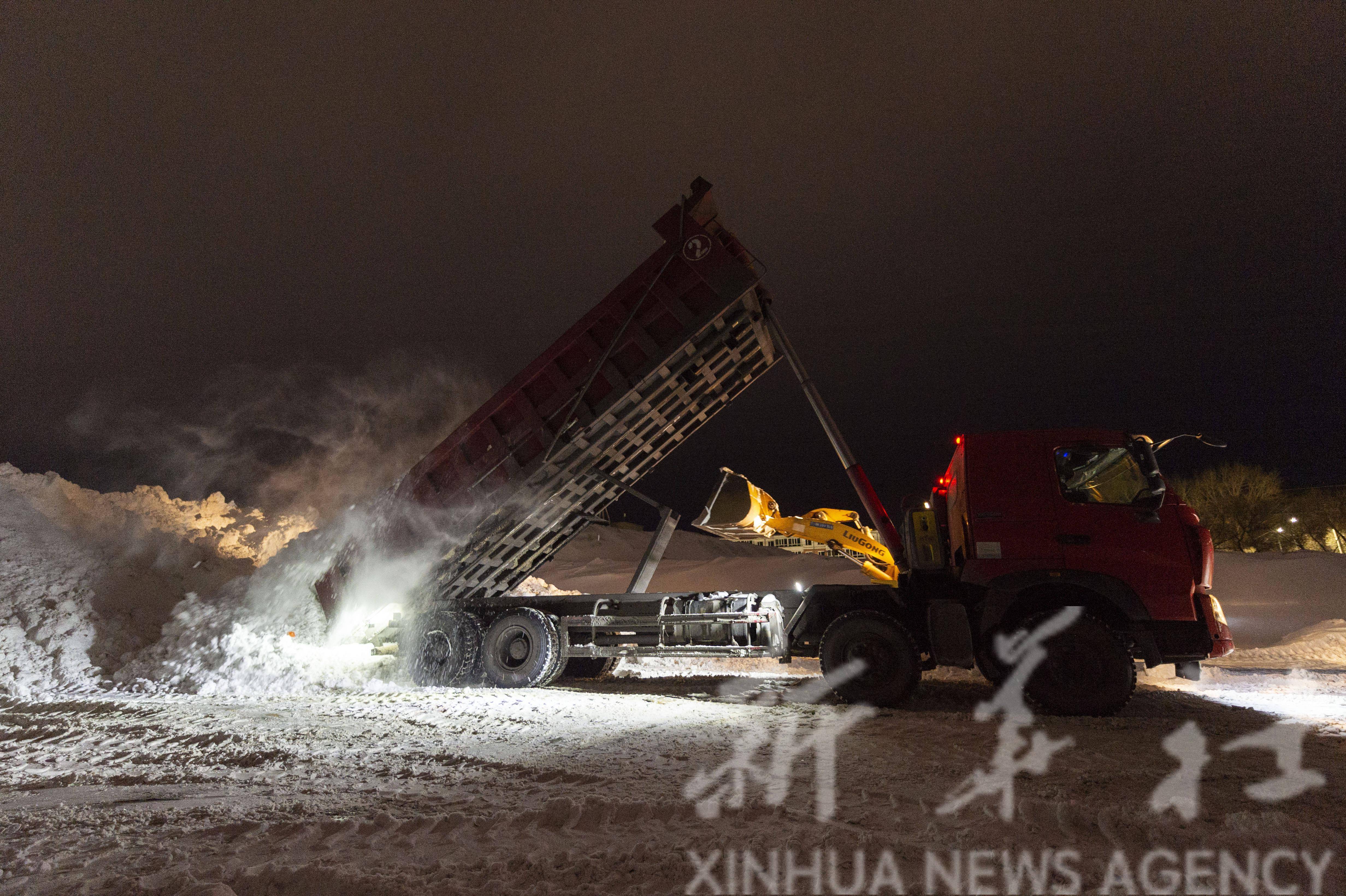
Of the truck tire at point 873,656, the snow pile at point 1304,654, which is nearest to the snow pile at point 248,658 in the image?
the truck tire at point 873,656

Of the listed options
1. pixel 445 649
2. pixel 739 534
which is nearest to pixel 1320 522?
pixel 739 534

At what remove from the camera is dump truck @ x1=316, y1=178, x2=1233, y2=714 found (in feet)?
20.8

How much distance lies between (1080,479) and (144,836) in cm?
741

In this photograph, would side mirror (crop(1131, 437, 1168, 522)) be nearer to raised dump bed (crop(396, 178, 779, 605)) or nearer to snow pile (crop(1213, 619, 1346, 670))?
raised dump bed (crop(396, 178, 779, 605))

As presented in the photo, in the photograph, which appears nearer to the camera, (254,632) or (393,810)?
(393,810)

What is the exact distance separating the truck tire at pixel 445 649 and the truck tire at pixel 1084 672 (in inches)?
249

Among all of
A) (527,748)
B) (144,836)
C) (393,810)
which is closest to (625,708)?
(527,748)

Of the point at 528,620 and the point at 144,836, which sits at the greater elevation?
the point at 528,620

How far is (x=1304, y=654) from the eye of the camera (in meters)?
12.0

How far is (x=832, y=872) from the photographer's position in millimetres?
2980

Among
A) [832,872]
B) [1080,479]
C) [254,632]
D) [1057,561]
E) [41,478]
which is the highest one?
[41,478]

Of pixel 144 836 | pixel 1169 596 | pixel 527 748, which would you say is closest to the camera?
pixel 144 836

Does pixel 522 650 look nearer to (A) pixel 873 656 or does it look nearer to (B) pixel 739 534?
(B) pixel 739 534

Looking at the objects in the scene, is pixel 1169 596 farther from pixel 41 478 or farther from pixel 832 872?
pixel 41 478
